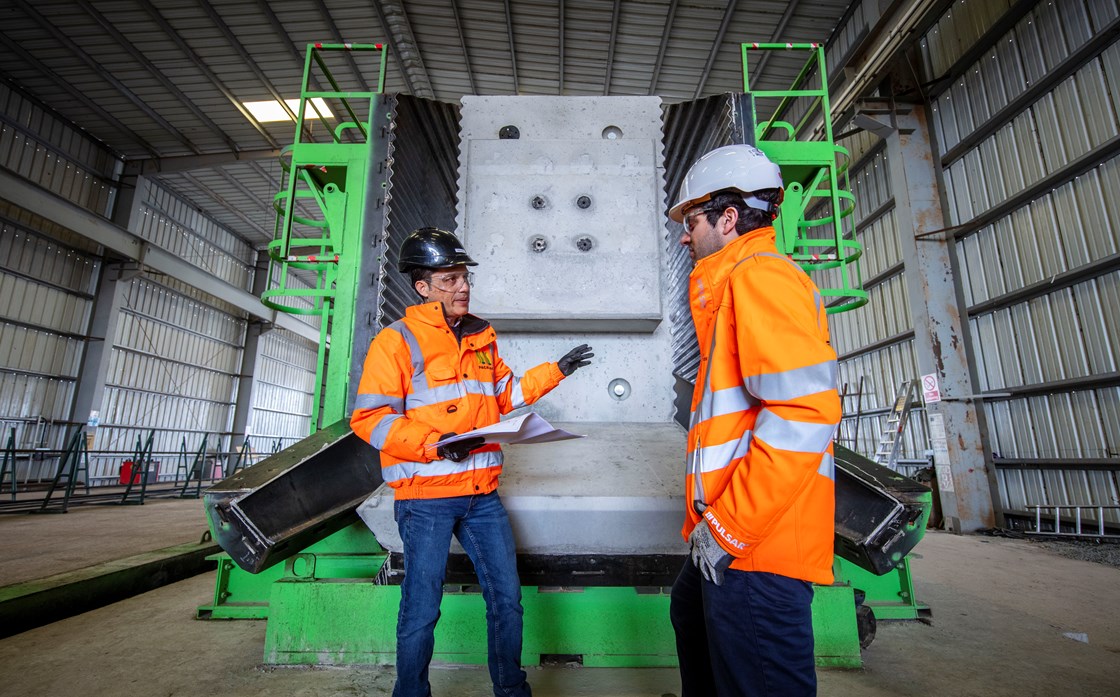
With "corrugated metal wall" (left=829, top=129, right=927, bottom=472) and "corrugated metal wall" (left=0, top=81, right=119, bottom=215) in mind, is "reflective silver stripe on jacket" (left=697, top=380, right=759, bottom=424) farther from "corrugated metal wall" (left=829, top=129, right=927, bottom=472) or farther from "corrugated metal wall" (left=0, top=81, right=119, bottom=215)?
"corrugated metal wall" (left=0, top=81, right=119, bottom=215)

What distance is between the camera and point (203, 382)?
17.2 metres

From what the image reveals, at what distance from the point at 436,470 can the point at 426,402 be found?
0.82ft

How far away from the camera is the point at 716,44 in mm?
9641

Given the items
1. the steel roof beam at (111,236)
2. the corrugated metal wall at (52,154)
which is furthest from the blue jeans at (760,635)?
the corrugated metal wall at (52,154)

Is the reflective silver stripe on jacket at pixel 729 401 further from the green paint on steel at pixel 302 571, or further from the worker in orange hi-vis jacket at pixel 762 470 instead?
the green paint on steel at pixel 302 571

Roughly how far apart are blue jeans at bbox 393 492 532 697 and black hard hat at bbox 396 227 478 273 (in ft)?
2.96

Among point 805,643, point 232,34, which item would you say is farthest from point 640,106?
point 232,34

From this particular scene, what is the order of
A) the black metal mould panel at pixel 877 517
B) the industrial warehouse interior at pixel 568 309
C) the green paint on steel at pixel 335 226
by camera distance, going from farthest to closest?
the green paint on steel at pixel 335 226 < the industrial warehouse interior at pixel 568 309 < the black metal mould panel at pixel 877 517

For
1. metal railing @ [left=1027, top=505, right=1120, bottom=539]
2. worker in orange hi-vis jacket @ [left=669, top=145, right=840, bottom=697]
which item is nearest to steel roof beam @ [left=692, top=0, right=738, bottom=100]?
metal railing @ [left=1027, top=505, right=1120, bottom=539]

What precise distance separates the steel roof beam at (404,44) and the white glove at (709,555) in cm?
923

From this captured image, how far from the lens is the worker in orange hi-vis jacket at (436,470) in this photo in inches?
73.2

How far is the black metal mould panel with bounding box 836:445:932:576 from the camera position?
6.88ft

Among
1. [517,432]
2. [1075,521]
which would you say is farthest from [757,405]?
[1075,521]

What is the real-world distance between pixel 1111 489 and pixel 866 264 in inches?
212
